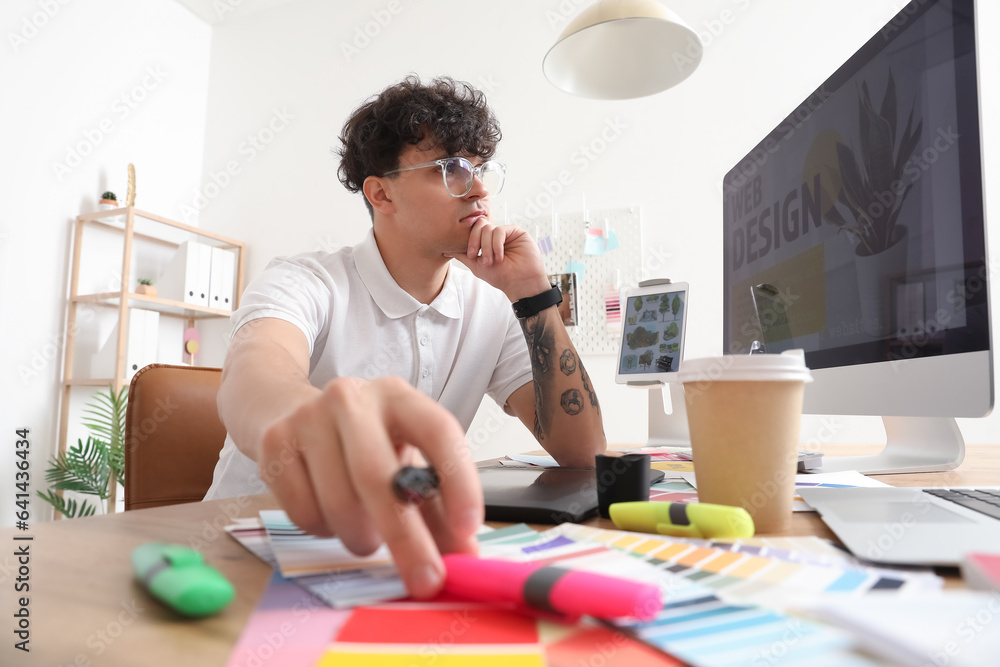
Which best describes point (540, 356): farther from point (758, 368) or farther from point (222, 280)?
point (222, 280)

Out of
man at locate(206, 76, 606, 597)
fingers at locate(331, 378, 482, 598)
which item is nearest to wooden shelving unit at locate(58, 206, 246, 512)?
man at locate(206, 76, 606, 597)

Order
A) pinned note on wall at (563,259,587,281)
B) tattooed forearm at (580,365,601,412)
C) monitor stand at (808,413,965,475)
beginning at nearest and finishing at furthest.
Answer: monitor stand at (808,413,965,475) → tattooed forearm at (580,365,601,412) → pinned note on wall at (563,259,587,281)

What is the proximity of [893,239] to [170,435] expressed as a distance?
112 centimetres

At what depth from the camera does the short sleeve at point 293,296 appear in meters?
0.91

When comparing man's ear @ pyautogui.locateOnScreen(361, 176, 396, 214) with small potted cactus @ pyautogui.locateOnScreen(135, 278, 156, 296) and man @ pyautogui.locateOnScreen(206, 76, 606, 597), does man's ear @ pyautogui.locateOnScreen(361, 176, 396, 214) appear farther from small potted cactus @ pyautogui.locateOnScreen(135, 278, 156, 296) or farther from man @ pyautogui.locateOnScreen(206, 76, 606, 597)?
small potted cactus @ pyautogui.locateOnScreen(135, 278, 156, 296)

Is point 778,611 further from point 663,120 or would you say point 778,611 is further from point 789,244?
point 663,120

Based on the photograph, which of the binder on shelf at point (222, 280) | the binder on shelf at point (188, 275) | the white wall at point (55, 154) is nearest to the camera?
the white wall at point (55, 154)

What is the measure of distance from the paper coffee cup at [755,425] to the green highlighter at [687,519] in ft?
0.08

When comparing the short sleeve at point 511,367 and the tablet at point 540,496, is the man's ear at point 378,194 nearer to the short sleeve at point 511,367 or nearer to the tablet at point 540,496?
the short sleeve at point 511,367

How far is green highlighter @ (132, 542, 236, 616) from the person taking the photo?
0.29 meters

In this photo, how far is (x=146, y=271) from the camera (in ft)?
9.87

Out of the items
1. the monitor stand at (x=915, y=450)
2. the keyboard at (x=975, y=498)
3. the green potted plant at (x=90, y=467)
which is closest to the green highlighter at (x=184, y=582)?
the keyboard at (x=975, y=498)

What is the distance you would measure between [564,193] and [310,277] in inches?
67.2

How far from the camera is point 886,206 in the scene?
28.8 inches
